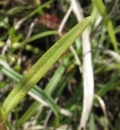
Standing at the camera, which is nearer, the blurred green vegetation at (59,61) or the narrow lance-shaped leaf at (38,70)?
the narrow lance-shaped leaf at (38,70)

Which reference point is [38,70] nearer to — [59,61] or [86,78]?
[86,78]

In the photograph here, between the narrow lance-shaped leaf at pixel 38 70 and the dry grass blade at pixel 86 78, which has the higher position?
the narrow lance-shaped leaf at pixel 38 70

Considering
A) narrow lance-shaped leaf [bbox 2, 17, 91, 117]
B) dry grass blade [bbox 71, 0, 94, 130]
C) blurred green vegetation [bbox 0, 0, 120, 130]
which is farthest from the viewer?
blurred green vegetation [bbox 0, 0, 120, 130]

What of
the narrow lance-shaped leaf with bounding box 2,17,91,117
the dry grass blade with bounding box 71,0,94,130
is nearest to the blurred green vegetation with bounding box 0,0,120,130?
the dry grass blade with bounding box 71,0,94,130

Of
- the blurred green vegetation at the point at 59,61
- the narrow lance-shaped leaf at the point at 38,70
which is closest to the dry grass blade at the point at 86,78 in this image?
the blurred green vegetation at the point at 59,61

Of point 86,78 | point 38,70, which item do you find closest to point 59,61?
point 86,78

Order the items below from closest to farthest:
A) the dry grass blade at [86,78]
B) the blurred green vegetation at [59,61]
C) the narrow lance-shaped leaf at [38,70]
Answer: the narrow lance-shaped leaf at [38,70] → the dry grass blade at [86,78] → the blurred green vegetation at [59,61]

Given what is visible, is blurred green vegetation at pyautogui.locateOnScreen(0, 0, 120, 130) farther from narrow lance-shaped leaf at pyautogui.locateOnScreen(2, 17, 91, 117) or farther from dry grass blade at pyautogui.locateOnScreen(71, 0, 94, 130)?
narrow lance-shaped leaf at pyautogui.locateOnScreen(2, 17, 91, 117)

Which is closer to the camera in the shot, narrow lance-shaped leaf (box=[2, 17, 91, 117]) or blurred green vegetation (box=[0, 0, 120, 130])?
narrow lance-shaped leaf (box=[2, 17, 91, 117])

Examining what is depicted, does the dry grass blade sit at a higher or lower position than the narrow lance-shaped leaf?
lower

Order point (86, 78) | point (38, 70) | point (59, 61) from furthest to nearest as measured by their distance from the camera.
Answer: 1. point (59, 61)
2. point (86, 78)
3. point (38, 70)

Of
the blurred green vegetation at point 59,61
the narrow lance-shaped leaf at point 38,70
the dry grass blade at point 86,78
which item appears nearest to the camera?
the narrow lance-shaped leaf at point 38,70

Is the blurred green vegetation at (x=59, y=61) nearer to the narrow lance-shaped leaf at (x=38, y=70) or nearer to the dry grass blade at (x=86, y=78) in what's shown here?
the dry grass blade at (x=86, y=78)
